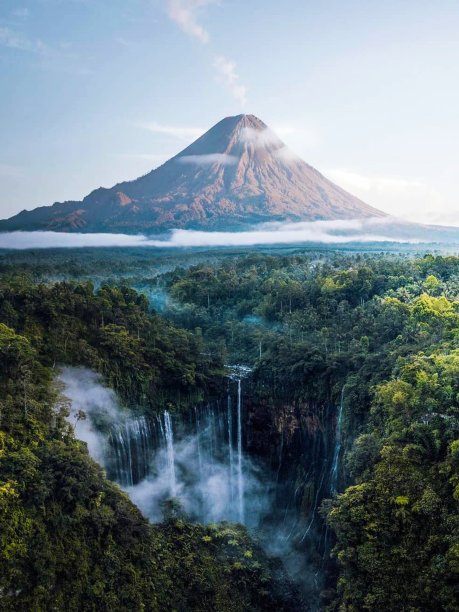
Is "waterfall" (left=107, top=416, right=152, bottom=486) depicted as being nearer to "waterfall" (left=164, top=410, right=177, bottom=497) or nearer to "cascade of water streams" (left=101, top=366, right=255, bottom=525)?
"cascade of water streams" (left=101, top=366, right=255, bottom=525)

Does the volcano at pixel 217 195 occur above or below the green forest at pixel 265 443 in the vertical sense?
above

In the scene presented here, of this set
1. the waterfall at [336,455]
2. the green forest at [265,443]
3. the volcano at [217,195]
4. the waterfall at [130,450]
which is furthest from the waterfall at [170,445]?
the volcano at [217,195]

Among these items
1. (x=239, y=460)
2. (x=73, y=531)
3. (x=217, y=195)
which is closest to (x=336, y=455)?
(x=239, y=460)

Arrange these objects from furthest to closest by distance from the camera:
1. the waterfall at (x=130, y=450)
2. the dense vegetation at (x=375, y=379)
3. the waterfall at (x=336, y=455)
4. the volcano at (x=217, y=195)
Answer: the volcano at (x=217, y=195) < the waterfall at (x=130, y=450) < the waterfall at (x=336, y=455) < the dense vegetation at (x=375, y=379)

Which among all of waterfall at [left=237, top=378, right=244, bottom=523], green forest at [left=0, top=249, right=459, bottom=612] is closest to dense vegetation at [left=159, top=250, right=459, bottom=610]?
green forest at [left=0, top=249, right=459, bottom=612]

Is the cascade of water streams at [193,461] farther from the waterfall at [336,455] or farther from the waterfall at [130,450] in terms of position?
the waterfall at [336,455]

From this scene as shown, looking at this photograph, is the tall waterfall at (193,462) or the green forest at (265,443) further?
the tall waterfall at (193,462)

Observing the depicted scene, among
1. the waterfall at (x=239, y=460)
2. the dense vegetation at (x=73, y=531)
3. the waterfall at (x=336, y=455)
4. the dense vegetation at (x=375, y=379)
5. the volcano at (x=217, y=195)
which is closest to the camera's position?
the dense vegetation at (x=375, y=379)
